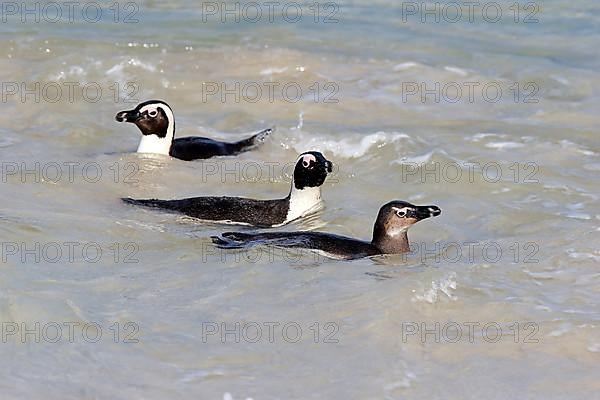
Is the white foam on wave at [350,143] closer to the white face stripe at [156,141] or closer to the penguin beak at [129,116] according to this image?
the white face stripe at [156,141]

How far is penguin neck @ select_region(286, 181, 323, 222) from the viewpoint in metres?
8.40

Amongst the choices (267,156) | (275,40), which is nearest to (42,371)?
(267,156)

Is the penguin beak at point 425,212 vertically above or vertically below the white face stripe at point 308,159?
below

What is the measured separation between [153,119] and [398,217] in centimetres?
319

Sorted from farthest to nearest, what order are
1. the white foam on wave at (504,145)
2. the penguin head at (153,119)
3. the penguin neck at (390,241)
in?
the white foam on wave at (504,145) → the penguin head at (153,119) → the penguin neck at (390,241)

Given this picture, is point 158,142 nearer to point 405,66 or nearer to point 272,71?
point 272,71

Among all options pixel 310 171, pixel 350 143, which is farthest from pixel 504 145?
pixel 310 171

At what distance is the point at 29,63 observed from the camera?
13.9m

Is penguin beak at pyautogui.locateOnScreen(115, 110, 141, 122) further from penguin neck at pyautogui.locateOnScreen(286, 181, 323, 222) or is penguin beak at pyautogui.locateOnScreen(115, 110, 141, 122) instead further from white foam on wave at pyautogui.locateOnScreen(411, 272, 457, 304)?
white foam on wave at pyautogui.locateOnScreen(411, 272, 457, 304)

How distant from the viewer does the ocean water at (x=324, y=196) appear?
5.65 metres

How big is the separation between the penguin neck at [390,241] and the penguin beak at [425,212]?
12cm

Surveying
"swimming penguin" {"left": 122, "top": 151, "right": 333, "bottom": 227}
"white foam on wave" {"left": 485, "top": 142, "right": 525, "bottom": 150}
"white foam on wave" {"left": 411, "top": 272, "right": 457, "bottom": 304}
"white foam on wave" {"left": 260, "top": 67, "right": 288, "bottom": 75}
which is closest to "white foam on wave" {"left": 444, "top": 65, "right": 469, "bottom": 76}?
"white foam on wave" {"left": 260, "top": 67, "right": 288, "bottom": 75}

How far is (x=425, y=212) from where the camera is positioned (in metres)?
7.54

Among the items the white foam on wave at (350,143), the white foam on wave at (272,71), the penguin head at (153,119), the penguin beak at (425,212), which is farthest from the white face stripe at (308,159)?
the white foam on wave at (272,71)
